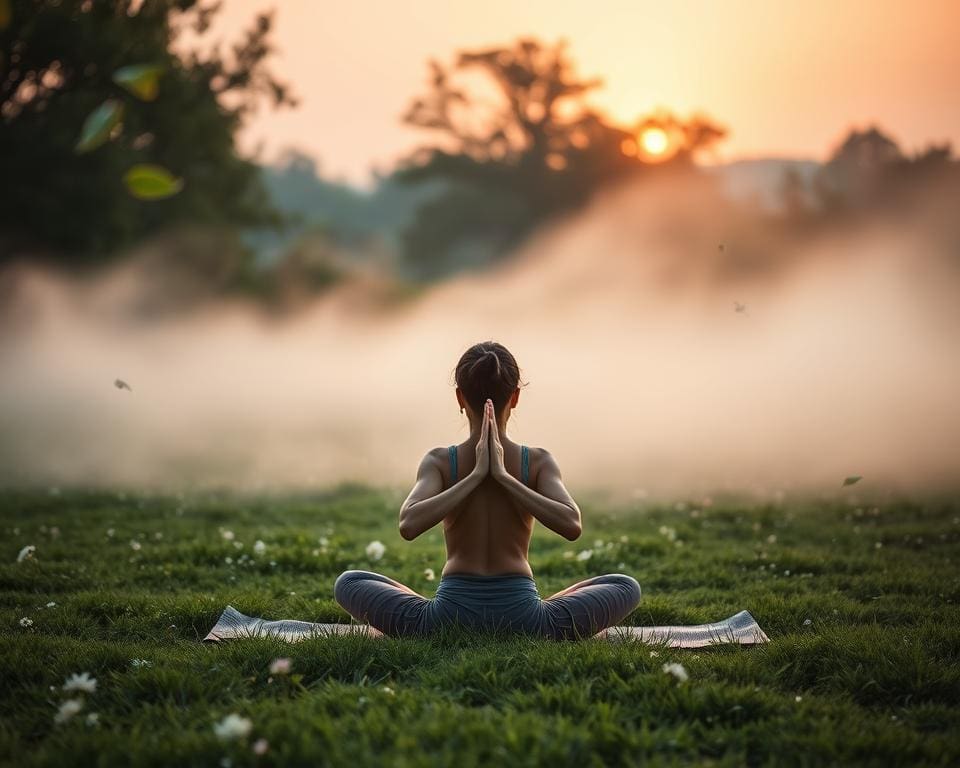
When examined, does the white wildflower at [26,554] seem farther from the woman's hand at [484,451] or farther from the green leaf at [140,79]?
the green leaf at [140,79]

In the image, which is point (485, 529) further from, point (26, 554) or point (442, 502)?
point (26, 554)

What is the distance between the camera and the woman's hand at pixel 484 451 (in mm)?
4684

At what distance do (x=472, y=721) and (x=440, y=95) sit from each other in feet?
139

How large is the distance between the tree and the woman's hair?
18.3m

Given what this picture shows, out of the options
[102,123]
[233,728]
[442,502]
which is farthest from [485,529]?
[102,123]

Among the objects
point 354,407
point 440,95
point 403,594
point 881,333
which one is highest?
point 440,95

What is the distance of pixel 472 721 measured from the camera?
3656 millimetres

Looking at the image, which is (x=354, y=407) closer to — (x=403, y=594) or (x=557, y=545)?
(x=557, y=545)

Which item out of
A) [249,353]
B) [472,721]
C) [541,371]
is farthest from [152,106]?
[472,721]

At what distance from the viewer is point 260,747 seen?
3289 millimetres

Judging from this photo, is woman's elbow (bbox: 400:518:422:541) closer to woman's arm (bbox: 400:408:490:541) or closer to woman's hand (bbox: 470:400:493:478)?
woman's arm (bbox: 400:408:490:541)

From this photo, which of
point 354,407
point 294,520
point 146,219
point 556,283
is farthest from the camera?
point 556,283

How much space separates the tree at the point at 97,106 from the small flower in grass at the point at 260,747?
1998cm

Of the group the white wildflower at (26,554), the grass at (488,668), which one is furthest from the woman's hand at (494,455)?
the white wildflower at (26,554)
